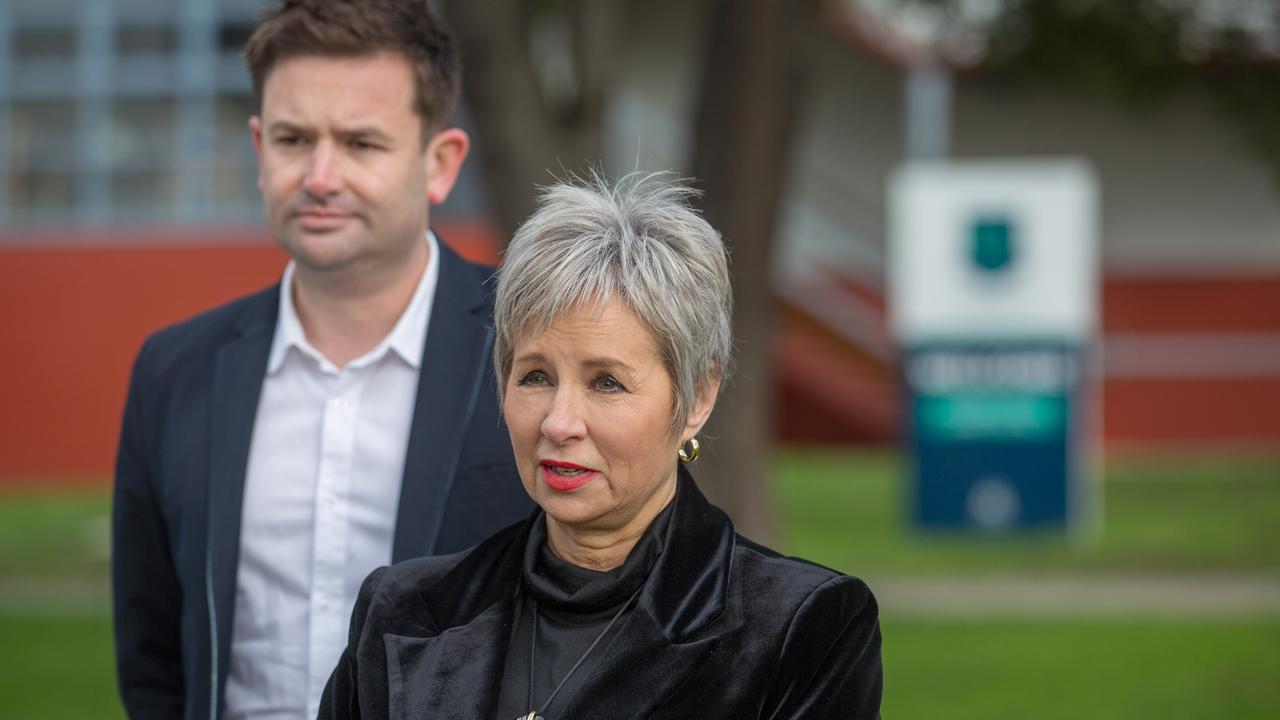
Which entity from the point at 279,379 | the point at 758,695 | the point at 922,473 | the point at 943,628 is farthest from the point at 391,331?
the point at 922,473

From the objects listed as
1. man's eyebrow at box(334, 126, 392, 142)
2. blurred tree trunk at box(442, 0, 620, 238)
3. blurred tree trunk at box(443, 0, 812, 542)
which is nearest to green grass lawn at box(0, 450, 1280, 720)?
blurred tree trunk at box(443, 0, 812, 542)

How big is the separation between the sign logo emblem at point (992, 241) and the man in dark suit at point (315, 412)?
1103cm

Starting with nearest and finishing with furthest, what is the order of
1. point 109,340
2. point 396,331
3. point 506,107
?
point 396,331 < point 506,107 < point 109,340

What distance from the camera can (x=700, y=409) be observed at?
8.21 feet

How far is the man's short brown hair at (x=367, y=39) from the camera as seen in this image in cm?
296

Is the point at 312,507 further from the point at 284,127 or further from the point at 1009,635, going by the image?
the point at 1009,635

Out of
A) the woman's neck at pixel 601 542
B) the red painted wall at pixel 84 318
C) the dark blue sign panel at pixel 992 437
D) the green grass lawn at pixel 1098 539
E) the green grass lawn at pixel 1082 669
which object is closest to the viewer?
the woman's neck at pixel 601 542

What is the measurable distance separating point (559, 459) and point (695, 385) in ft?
0.71

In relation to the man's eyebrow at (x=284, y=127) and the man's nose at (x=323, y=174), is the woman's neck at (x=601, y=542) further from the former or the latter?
the man's eyebrow at (x=284, y=127)

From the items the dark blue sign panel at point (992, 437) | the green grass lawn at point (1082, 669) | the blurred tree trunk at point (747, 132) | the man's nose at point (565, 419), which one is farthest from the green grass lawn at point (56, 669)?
the dark blue sign panel at point (992, 437)

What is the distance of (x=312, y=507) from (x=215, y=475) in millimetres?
166

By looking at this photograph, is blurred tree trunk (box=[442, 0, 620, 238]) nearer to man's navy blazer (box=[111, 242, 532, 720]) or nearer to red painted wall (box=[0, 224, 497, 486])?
man's navy blazer (box=[111, 242, 532, 720])

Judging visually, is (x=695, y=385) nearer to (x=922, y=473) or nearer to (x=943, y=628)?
(x=943, y=628)

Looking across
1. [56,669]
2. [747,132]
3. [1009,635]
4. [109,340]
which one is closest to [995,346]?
[1009,635]
